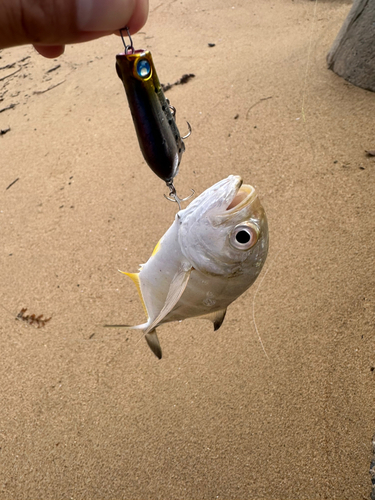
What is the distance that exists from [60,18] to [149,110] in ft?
0.93

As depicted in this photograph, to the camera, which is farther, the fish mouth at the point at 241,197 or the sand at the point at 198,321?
the sand at the point at 198,321

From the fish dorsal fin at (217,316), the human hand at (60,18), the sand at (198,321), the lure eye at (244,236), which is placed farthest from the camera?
the sand at (198,321)

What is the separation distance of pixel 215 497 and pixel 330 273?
1298 mm

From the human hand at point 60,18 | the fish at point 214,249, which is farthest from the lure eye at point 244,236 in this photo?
the human hand at point 60,18

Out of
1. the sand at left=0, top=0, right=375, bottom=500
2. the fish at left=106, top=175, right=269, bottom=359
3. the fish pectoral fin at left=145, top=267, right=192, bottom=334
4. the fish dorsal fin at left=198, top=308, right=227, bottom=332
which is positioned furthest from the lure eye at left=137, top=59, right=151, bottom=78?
the sand at left=0, top=0, right=375, bottom=500

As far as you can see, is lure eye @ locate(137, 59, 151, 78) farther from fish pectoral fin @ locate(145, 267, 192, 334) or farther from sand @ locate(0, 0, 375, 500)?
sand @ locate(0, 0, 375, 500)

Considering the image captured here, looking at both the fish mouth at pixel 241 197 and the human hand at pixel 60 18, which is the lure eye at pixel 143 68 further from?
the fish mouth at pixel 241 197

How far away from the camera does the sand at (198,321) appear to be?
5.31 feet

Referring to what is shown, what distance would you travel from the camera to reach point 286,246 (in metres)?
2.24

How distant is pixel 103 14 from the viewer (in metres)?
0.81

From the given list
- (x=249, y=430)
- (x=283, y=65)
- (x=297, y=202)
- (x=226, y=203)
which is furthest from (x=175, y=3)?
(x=249, y=430)

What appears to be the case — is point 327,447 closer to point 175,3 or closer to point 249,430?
point 249,430

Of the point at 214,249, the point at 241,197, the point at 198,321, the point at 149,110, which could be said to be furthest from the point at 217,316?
the point at 149,110

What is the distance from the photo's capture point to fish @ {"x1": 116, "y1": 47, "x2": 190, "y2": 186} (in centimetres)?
84
